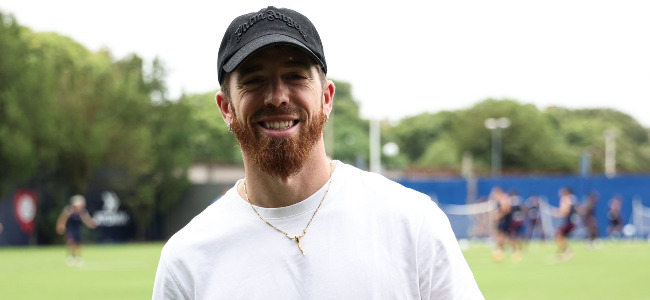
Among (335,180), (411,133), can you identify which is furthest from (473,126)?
(335,180)

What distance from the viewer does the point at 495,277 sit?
20250 mm

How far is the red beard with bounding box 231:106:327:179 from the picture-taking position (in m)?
2.86

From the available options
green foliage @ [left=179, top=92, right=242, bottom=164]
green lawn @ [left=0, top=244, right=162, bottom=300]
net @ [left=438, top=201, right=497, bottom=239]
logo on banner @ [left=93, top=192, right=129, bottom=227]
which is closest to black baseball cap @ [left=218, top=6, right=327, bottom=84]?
green lawn @ [left=0, top=244, right=162, bottom=300]

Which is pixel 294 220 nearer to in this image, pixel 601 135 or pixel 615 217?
pixel 615 217

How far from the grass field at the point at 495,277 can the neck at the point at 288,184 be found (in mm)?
12618

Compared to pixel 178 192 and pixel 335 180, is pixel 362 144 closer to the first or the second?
pixel 178 192

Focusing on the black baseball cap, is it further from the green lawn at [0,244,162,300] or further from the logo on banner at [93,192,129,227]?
the logo on banner at [93,192,129,227]

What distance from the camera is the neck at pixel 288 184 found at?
2.96 m

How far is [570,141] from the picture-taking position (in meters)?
119

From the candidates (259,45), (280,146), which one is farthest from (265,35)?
(280,146)

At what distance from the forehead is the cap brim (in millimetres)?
27

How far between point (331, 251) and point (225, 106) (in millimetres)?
596

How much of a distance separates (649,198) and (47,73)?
2722cm

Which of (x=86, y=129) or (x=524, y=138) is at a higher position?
(x=86, y=129)
